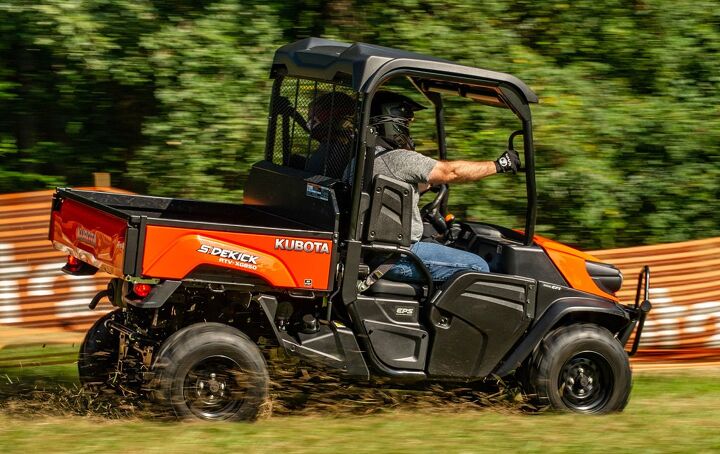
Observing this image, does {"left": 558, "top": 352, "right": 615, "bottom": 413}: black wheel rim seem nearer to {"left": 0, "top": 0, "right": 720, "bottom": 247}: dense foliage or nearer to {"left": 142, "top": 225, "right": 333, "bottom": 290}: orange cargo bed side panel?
{"left": 142, "top": 225, "right": 333, "bottom": 290}: orange cargo bed side panel

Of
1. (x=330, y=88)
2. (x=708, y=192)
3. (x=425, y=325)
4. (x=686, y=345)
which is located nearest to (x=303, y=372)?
(x=425, y=325)

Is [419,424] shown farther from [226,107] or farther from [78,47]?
[78,47]

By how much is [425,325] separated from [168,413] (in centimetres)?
162

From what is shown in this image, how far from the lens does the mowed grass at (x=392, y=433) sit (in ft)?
17.8

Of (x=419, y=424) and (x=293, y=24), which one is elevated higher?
(x=293, y=24)

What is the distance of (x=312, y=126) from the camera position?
22.9ft

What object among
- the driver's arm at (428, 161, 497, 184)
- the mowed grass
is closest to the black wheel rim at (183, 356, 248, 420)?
the mowed grass

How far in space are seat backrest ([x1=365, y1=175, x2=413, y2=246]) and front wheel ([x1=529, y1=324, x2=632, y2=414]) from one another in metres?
1.19

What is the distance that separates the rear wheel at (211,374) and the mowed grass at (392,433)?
132 mm

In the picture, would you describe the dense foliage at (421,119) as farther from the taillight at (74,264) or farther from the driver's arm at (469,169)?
the driver's arm at (469,169)

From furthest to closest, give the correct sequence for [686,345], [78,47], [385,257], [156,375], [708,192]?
[708,192]
[78,47]
[686,345]
[385,257]
[156,375]

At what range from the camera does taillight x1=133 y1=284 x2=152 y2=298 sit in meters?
5.86

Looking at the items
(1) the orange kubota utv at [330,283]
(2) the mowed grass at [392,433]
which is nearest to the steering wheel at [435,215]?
(1) the orange kubota utv at [330,283]

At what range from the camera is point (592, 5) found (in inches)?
460
